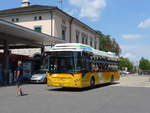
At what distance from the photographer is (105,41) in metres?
95.3

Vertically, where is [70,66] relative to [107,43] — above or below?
below

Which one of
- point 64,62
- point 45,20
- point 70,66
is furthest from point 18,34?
point 70,66

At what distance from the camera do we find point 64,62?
18.2 metres

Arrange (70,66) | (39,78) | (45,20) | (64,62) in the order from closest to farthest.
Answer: (70,66) → (64,62) → (39,78) → (45,20)

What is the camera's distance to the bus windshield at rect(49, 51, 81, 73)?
1792 cm

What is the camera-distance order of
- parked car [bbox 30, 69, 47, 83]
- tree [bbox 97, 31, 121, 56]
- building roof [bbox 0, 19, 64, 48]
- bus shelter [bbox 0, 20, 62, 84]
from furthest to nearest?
tree [bbox 97, 31, 121, 56]
parked car [bbox 30, 69, 47, 83]
bus shelter [bbox 0, 20, 62, 84]
building roof [bbox 0, 19, 64, 48]

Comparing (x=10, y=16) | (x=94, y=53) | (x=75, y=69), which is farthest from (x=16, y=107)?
(x=10, y=16)

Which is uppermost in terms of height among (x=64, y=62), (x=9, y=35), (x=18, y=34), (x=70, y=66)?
(x=18, y=34)

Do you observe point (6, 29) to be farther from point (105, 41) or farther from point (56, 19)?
point (105, 41)

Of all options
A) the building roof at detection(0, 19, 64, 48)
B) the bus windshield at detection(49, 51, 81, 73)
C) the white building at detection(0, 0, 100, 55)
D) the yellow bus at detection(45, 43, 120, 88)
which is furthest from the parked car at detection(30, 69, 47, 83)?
the white building at detection(0, 0, 100, 55)

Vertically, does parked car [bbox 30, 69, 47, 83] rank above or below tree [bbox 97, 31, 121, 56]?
below

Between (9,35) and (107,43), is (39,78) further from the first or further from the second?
(107,43)

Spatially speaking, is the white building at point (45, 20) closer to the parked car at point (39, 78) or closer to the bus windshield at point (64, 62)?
the parked car at point (39, 78)

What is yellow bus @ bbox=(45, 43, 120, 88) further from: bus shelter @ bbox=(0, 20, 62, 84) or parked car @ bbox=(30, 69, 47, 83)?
parked car @ bbox=(30, 69, 47, 83)
